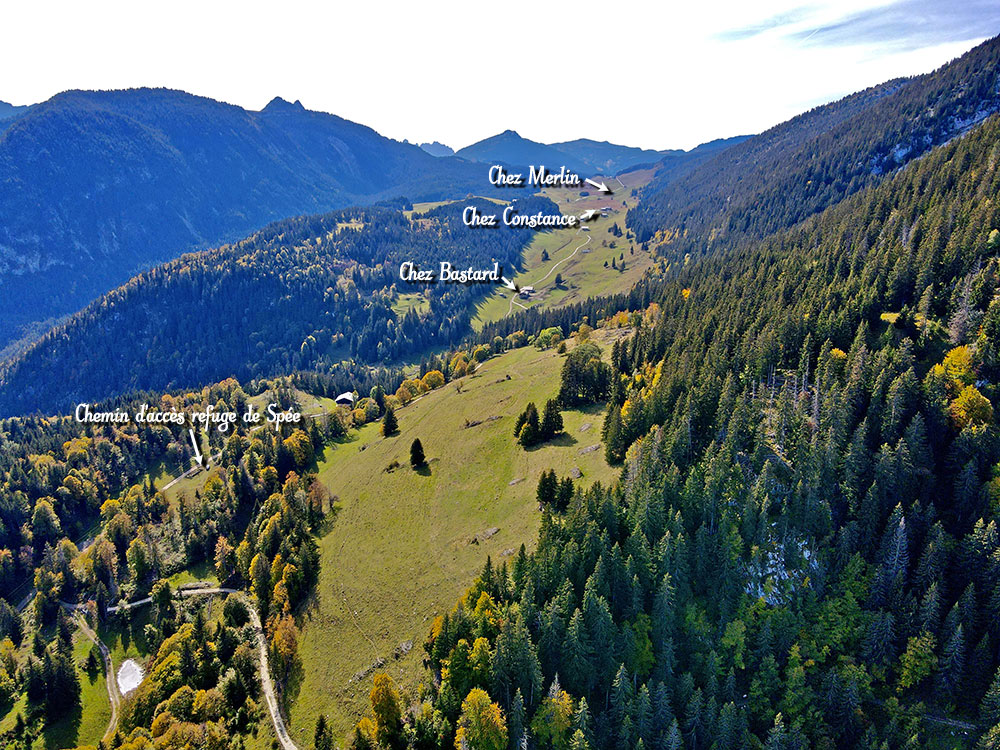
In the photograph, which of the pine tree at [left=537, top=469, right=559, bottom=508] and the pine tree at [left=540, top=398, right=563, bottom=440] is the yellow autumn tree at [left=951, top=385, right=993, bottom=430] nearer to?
the pine tree at [left=537, top=469, right=559, bottom=508]

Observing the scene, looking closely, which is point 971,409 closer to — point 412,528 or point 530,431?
point 530,431

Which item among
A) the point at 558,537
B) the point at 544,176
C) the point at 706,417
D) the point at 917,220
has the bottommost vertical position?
the point at 558,537

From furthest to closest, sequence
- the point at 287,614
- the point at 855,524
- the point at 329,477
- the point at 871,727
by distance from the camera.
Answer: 1. the point at 329,477
2. the point at 287,614
3. the point at 855,524
4. the point at 871,727

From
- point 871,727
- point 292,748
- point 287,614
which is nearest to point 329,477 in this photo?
point 287,614

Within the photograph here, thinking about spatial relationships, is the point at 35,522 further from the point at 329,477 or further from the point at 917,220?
the point at 917,220

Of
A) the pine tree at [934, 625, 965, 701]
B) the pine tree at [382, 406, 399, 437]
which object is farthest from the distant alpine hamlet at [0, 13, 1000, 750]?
the pine tree at [382, 406, 399, 437]

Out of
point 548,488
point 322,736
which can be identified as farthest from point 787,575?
point 322,736

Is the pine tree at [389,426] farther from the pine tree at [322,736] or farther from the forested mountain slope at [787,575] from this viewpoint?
the pine tree at [322,736]
